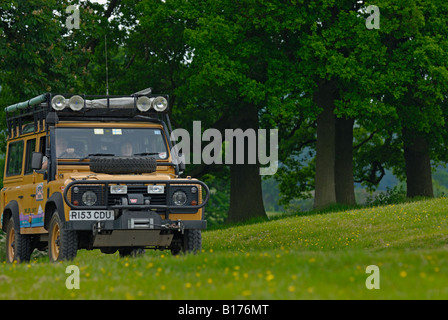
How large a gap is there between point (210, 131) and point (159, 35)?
514 cm

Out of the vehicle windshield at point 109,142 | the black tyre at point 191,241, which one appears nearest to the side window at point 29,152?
the vehicle windshield at point 109,142

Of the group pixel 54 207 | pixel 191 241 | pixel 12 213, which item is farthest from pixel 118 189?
pixel 12 213

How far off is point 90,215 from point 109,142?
2193 millimetres

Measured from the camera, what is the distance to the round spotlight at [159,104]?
17406mm

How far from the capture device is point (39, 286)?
11.3 metres

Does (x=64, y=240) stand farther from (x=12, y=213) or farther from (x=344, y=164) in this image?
(x=344, y=164)

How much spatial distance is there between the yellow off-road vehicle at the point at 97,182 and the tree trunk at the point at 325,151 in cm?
1864

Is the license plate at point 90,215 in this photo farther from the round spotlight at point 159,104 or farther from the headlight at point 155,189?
the round spotlight at point 159,104

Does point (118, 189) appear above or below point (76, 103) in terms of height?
below

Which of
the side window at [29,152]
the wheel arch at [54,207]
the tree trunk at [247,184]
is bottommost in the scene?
the wheel arch at [54,207]

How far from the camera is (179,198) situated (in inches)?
619
